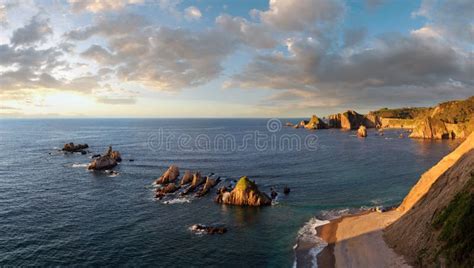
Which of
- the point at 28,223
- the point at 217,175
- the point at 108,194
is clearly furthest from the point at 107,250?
the point at 217,175

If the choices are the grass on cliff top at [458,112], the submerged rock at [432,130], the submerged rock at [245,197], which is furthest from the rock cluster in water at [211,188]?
the grass on cliff top at [458,112]

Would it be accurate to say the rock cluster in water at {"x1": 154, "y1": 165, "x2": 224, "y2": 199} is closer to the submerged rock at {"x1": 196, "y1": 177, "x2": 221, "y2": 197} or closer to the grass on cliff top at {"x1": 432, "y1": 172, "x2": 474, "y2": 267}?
the submerged rock at {"x1": 196, "y1": 177, "x2": 221, "y2": 197}

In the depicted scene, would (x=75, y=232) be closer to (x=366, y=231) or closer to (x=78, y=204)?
(x=78, y=204)

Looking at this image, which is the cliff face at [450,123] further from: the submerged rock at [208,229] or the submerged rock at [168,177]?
the submerged rock at [208,229]

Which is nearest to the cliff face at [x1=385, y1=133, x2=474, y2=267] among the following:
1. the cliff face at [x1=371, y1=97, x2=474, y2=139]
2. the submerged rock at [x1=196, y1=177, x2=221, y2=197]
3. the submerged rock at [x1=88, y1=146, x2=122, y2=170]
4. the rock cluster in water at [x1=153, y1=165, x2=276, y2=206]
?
the rock cluster in water at [x1=153, y1=165, x2=276, y2=206]

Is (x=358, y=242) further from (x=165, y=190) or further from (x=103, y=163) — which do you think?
(x=103, y=163)
